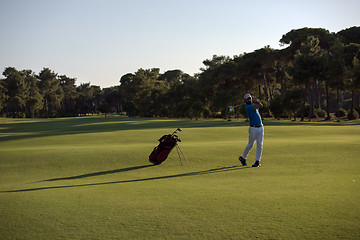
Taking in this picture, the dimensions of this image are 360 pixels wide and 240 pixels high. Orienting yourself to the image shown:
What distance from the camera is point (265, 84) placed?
2761 inches

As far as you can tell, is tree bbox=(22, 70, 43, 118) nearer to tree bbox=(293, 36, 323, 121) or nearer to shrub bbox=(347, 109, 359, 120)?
tree bbox=(293, 36, 323, 121)

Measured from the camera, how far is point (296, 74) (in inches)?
2008

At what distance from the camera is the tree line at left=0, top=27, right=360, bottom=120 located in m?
50.3

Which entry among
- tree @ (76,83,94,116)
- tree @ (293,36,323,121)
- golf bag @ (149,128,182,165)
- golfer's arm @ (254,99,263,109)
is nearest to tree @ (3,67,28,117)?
tree @ (76,83,94,116)

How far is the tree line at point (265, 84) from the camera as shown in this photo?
5031 centimetres

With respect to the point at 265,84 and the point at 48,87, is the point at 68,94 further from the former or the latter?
the point at 265,84

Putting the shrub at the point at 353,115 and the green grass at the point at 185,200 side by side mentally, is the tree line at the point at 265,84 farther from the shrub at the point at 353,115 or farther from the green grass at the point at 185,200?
the green grass at the point at 185,200

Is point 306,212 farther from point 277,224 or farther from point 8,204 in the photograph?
point 8,204

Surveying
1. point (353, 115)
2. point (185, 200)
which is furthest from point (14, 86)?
point (185, 200)

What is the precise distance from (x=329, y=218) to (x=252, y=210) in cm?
123

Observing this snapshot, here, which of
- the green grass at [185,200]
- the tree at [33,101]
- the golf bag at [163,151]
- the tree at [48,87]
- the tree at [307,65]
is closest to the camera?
the green grass at [185,200]

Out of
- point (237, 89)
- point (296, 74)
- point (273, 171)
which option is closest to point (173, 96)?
Answer: point (237, 89)

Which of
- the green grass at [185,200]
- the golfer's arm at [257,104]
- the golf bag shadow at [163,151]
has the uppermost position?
the golfer's arm at [257,104]

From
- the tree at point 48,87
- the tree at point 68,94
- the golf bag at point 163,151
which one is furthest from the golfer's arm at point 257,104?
the tree at point 68,94
